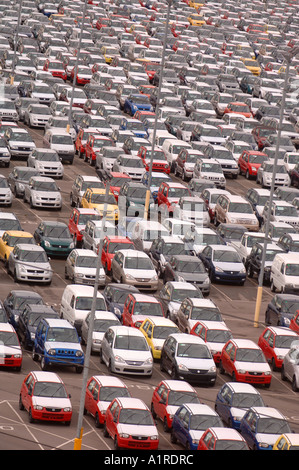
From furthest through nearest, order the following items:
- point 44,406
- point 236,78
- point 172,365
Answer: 1. point 236,78
2. point 172,365
3. point 44,406

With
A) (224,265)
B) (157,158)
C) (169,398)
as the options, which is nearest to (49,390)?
(169,398)

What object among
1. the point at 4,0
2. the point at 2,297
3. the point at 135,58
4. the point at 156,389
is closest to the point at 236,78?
the point at 135,58

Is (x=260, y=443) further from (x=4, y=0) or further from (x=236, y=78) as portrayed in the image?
(x=4, y=0)

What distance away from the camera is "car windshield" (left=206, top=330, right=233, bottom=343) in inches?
2020

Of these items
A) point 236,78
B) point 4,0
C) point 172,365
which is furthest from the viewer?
point 4,0

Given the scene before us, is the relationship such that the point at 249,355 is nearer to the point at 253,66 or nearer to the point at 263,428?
the point at 263,428

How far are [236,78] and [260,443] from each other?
62.7m

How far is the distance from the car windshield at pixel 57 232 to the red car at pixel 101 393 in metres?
16.4

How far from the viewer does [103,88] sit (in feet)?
301

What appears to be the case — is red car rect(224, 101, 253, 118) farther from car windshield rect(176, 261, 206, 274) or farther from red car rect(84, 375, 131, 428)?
red car rect(84, 375, 131, 428)

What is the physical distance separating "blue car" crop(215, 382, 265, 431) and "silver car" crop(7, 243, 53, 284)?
522 inches

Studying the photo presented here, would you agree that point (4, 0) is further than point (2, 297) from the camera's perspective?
Yes

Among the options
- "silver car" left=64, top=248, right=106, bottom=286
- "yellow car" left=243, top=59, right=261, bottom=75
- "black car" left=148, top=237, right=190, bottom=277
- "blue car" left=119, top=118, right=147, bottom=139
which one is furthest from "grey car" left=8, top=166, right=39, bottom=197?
"yellow car" left=243, top=59, right=261, bottom=75

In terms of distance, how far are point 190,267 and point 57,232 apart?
6113 mm
